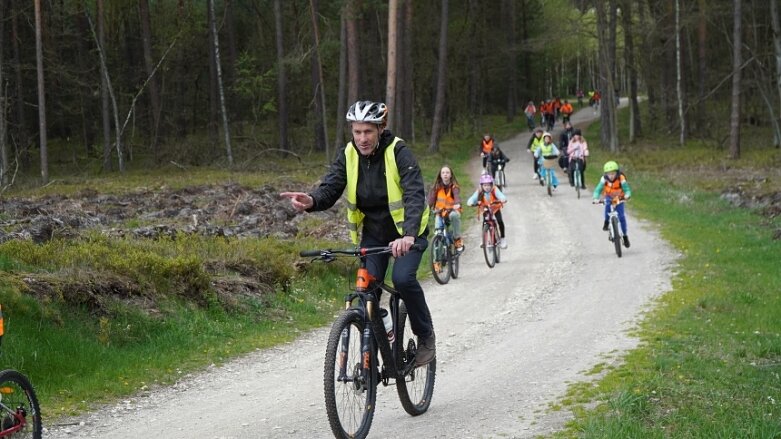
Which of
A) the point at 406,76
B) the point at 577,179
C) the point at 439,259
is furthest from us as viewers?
the point at 406,76

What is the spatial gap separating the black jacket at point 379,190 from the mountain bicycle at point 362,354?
12.7 inches

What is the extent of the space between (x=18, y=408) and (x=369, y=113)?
Answer: 3.08 m

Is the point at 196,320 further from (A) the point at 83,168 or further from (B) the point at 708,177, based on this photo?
(A) the point at 83,168

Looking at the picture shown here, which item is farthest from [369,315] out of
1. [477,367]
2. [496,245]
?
[496,245]

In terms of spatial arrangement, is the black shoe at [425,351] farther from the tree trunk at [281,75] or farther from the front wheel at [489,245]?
the tree trunk at [281,75]

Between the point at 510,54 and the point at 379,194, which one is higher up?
the point at 510,54

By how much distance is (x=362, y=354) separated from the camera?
643 centimetres

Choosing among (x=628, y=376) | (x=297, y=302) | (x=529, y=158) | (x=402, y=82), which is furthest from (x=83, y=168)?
(x=628, y=376)

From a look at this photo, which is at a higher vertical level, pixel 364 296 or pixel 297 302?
pixel 364 296

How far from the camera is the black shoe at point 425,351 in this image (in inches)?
282

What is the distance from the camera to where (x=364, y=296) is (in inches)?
255

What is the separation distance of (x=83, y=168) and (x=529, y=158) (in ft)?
70.9

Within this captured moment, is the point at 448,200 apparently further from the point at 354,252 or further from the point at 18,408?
the point at 18,408

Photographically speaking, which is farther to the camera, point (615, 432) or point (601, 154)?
point (601, 154)
